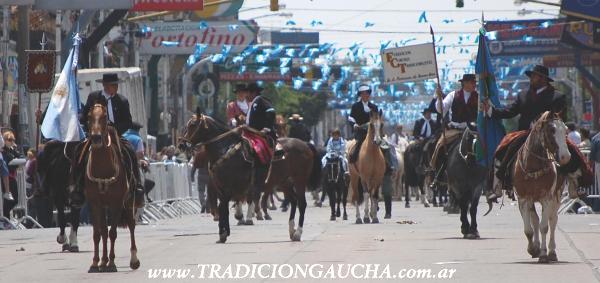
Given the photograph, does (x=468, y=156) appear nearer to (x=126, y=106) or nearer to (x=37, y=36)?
(x=126, y=106)

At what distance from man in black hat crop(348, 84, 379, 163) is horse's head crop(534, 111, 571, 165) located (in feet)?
39.0

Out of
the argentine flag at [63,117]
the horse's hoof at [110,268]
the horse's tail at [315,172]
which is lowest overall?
the horse's hoof at [110,268]

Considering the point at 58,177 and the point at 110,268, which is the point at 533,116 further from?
the point at 58,177

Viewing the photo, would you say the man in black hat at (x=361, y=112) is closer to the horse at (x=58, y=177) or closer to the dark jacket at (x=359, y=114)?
the dark jacket at (x=359, y=114)

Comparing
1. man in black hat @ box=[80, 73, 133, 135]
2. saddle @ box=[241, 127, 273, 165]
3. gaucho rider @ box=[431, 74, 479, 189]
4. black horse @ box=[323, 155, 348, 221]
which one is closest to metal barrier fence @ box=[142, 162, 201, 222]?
black horse @ box=[323, 155, 348, 221]

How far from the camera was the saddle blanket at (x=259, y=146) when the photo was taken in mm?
23219

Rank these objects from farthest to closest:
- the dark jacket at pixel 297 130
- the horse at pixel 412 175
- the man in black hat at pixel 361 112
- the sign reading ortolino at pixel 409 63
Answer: the sign reading ortolino at pixel 409 63, the horse at pixel 412 175, the dark jacket at pixel 297 130, the man in black hat at pixel 361 112

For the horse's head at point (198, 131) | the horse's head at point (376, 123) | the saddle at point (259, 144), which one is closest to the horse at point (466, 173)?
the saddle at point (259, 144)

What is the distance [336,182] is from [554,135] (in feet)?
55.3

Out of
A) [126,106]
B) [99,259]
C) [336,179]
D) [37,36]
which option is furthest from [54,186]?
[37,36]

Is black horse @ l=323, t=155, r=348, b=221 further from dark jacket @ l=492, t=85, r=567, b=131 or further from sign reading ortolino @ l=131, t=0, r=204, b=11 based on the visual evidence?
dark jacket @ l=492, t=85, r=567, b=131

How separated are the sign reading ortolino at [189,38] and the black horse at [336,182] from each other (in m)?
27.8

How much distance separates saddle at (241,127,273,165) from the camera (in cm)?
2322

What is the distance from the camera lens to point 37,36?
174 feet
